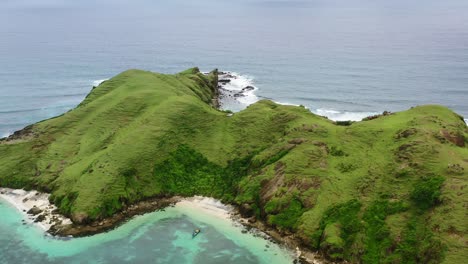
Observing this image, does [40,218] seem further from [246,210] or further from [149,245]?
[246,210]

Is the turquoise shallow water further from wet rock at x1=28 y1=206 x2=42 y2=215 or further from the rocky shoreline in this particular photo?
wet rock at x1=28 y1=206 x2=42 y2=215

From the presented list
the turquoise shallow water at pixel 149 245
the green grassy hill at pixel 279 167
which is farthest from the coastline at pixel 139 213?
the green grassy hill at pixel 279 167

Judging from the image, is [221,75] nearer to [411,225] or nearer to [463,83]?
[463,83]

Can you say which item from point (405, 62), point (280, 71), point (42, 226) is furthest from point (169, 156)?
point (405, 62)

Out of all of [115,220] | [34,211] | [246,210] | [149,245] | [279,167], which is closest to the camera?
[149,245]

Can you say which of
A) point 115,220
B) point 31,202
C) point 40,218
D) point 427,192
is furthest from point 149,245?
point 427,192

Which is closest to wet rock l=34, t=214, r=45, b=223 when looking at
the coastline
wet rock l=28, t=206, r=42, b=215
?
the coastline
